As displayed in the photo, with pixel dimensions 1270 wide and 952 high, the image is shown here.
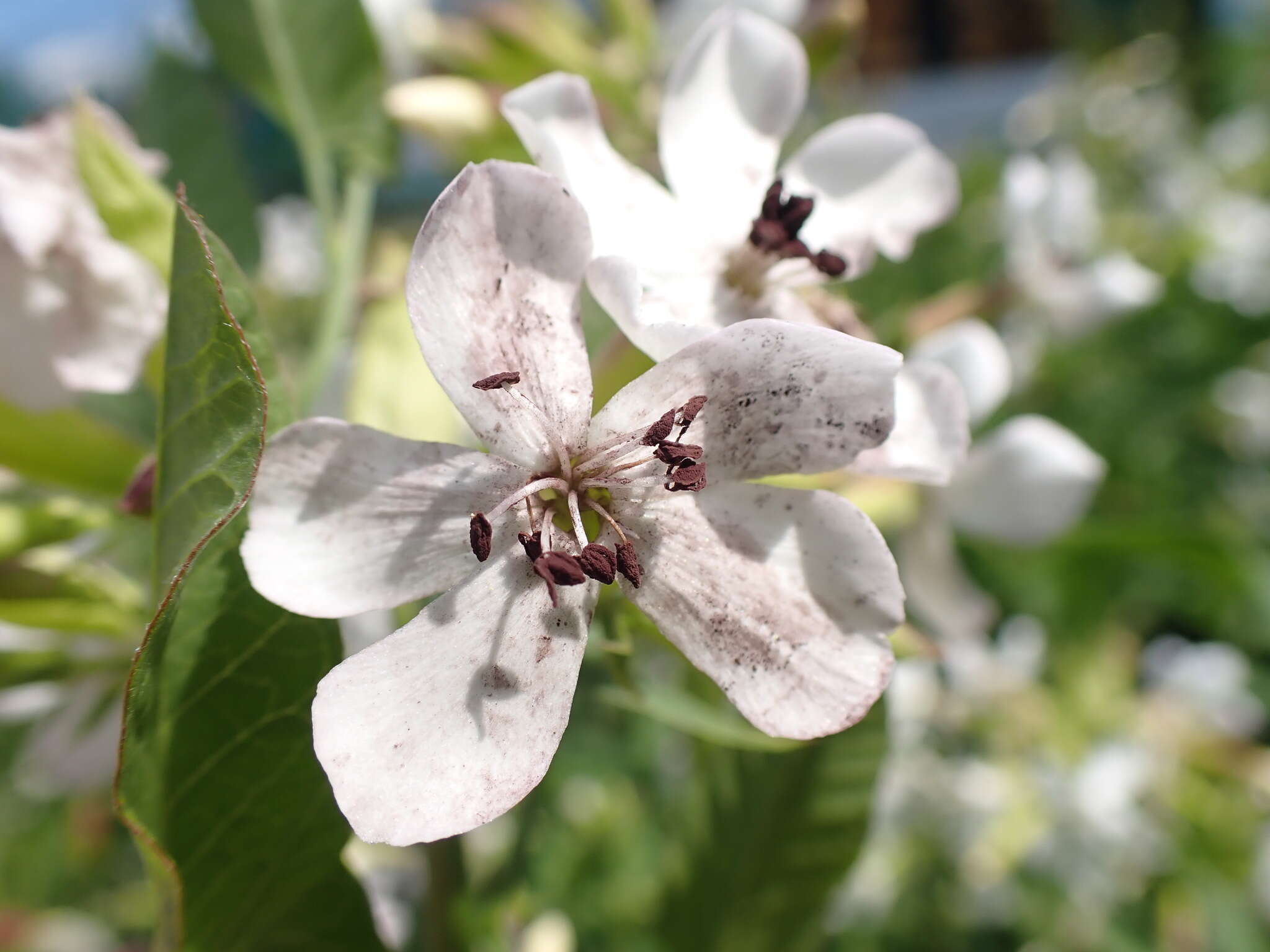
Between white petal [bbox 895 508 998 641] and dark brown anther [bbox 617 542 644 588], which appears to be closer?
dark brown anther [bbox 617 542 644 588]

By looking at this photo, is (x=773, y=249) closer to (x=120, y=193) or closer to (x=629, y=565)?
(x=629, y=565)

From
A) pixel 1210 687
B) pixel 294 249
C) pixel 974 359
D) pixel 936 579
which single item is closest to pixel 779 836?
pixel 936 579

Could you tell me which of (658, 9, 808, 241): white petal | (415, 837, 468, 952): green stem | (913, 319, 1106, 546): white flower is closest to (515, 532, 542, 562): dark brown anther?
(658, 9, 808, 241): white petal

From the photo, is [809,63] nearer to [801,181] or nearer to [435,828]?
[801,181]

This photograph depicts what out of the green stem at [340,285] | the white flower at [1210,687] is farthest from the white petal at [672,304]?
the white flower at [1210,687]

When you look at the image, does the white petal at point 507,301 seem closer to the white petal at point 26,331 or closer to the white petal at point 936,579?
the white petal at point 26,331

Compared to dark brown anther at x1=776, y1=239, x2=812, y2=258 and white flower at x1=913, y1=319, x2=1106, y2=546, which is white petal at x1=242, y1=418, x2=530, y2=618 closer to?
dark brown anther at x1=776, y1=239, x2=812, y2=258
